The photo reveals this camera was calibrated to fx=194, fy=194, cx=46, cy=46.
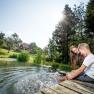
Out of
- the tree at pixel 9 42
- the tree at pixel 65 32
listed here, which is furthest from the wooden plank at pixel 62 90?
the tree at pixel 9 42

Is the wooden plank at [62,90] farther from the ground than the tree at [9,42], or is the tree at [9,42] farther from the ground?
the tree at [9,42]

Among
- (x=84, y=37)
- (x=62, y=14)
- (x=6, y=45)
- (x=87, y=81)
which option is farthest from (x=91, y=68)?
(x=6, y=45)

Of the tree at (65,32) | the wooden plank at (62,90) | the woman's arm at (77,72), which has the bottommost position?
the wooden plank at (62,90)

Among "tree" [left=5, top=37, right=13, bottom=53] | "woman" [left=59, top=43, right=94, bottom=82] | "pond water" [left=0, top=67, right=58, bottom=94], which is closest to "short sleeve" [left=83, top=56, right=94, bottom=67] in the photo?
"woman" [left=59, top=43, right=94, bottom=82]

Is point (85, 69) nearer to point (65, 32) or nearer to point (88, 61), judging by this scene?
point (88, 61)

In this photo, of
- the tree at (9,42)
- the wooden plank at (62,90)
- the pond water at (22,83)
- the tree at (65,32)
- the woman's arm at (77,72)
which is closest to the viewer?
the wooden plank at (62,90)

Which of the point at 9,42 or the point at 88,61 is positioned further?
→ the point at 9,42

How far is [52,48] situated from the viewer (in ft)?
169

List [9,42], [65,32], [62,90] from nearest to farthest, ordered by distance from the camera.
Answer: [62,90]
[65,32]
[9,42]

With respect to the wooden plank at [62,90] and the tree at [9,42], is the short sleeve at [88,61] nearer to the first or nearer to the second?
the wooden plank at [62,90]

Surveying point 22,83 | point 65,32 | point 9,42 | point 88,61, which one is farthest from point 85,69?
point 9,42

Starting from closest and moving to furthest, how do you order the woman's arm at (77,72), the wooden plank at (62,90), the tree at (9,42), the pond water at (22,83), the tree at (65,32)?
the wooden plank at (62,90)
the woman's arm at (77,72)
the pond water at (22,83)
the tree at (65,32)
the tree at (9,42)

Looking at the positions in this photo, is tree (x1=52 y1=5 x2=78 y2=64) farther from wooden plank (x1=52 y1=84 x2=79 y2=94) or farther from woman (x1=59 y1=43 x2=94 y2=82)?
wooden plank (x1=52 y1=84 x2=79 y2=94)

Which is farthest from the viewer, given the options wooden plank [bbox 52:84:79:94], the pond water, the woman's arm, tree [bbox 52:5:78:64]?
tree [bbox 52:5:78:64]
